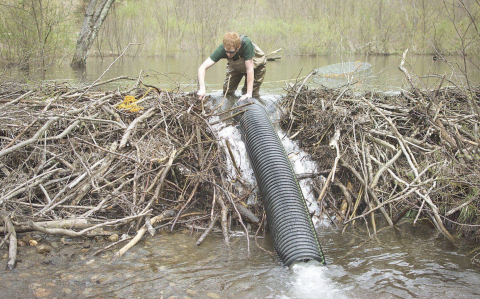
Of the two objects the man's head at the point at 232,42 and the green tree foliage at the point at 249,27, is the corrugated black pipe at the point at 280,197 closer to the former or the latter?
the man's head at the point at 232,42

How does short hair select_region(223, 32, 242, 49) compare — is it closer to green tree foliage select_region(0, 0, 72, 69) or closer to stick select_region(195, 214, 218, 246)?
stick select_region(195, 214, 218, 246)

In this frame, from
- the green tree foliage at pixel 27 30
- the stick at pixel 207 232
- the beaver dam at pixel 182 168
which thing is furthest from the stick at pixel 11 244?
the green tree foliage at pixel 27 30

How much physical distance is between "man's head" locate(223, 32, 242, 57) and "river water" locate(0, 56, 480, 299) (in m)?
2.43

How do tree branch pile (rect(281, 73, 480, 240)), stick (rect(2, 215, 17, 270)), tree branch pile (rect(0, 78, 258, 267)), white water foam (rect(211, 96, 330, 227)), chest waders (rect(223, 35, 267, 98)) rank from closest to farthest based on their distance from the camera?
stick (rect(2, 215, 17, 270)) < tree branch pile (rect(0, 78, 258, 267)) < tree branch pile (rect(281, 73, 480, 240)) < white water foam (rect(211, 96, 330, 227)) < chest waders (rect(223, 35, 267, 98))

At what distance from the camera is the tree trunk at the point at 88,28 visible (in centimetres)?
1203

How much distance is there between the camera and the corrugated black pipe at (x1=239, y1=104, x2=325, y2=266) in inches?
135

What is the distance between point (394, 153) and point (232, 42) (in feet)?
8.36

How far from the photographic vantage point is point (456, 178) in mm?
3902

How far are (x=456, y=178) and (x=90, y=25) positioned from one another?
1163 cm

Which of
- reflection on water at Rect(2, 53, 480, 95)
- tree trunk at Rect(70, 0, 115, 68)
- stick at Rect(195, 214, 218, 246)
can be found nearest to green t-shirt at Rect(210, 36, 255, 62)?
stick at Rect(195, 214, 218, 246)

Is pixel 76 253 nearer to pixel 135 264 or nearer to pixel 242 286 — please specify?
pixel 135 264

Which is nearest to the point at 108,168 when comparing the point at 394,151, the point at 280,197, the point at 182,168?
the point at 182,168

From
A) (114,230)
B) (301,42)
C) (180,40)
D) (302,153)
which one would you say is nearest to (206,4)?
(180,40)

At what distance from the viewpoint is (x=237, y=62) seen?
5781 millimetres
